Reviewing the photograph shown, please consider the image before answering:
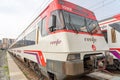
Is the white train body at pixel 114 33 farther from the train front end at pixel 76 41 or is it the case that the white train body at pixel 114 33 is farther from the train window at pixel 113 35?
the train front end at pixel 76 41

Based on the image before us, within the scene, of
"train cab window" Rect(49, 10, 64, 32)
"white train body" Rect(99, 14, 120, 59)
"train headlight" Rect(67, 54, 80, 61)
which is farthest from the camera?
"white train body" Rect(99, 14, 120, 59)

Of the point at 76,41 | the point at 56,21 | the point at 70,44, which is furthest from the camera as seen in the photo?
the point at 56,21

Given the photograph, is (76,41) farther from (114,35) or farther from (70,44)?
(114,35)

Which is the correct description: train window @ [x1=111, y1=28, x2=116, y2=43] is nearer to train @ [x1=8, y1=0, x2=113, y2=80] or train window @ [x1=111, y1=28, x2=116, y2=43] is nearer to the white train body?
the white train body

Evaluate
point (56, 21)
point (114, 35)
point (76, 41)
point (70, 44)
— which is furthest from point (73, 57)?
point (114, 35)

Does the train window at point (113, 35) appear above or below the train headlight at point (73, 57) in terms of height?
above

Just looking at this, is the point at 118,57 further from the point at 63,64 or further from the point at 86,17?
the point at 63,64

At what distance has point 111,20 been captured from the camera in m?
7.93


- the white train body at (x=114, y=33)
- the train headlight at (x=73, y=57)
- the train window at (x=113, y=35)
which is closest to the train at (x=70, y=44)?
the train headlight at (x=73, y=57)

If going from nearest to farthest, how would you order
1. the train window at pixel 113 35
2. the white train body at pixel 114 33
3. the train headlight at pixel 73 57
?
the train headlight at pixel 73 57
the white train body at pixel 114 33
the train window at pixel 113 35

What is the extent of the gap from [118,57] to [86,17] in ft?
11.2

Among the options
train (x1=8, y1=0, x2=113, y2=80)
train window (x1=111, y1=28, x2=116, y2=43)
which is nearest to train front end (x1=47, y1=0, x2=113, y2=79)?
train (x1=8, y1=0, x2=113, y2=80)

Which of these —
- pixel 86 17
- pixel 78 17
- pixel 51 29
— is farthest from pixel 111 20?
pixel 51 29

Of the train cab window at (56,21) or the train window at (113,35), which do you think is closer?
the train cab window at (56,21)
